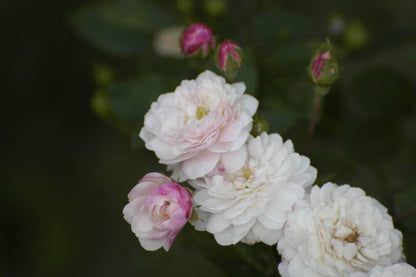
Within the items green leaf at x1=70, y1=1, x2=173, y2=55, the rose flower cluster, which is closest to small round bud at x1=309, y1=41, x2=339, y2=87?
the rose flower cluster

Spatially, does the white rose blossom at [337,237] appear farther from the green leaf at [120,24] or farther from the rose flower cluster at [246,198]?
the green leaf at [120,24]

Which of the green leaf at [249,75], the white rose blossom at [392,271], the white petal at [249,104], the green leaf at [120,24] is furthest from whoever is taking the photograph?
the green leaf at [120,24]

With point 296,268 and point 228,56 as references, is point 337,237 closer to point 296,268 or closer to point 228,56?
point 296,268

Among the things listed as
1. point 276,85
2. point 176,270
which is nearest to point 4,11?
point 176,270

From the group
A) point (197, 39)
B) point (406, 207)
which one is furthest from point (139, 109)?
point (406, 207)

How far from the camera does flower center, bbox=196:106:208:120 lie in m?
0.60

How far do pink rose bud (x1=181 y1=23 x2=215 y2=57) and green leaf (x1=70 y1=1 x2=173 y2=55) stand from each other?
0.97 ft

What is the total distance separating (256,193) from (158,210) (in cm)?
11

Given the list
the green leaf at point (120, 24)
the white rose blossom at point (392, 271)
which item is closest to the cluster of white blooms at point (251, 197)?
the white rose blossom at point (392, 271)

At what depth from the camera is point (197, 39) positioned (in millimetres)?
685

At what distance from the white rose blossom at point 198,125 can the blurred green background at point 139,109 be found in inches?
3.9

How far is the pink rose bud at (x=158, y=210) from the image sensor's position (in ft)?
1.73

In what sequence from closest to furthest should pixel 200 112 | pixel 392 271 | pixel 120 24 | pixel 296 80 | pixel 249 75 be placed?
pixel 392 271 → pixel 200 112 → pixel 249 75 → pixel 296 80 → pixel 120 24

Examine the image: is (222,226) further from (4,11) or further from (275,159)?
(4,11)
